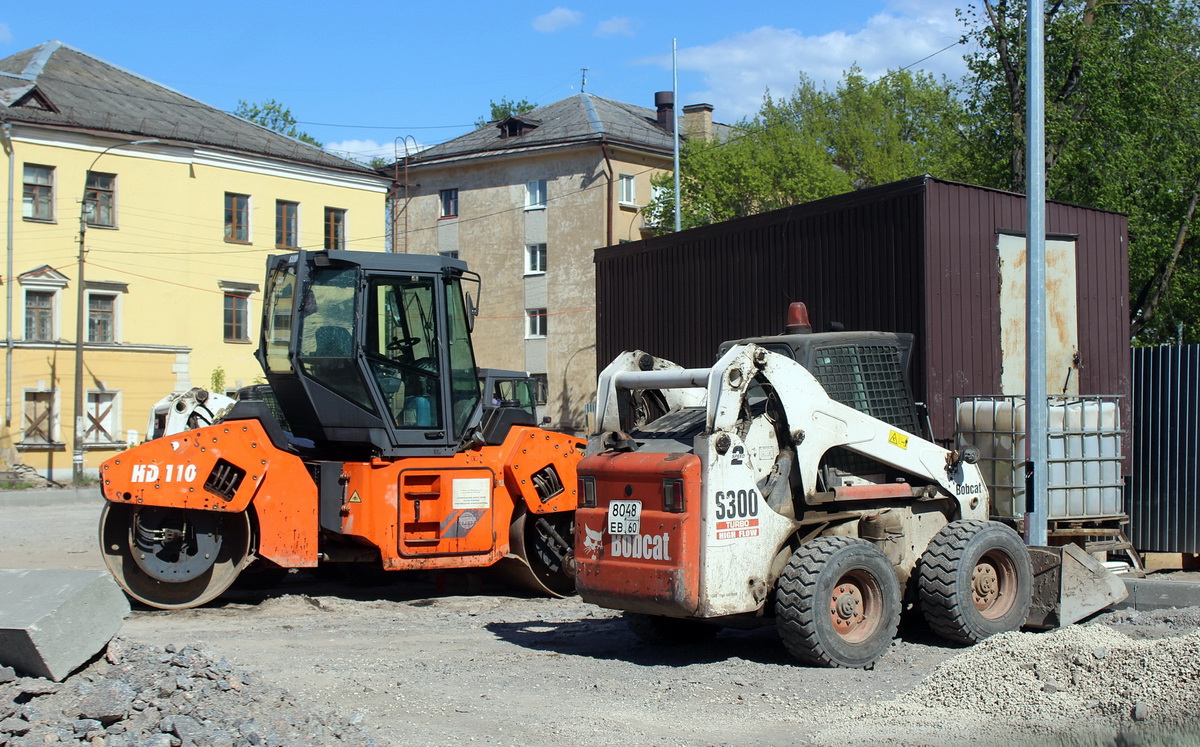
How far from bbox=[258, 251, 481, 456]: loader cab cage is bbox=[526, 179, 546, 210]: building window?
32056 millimetres

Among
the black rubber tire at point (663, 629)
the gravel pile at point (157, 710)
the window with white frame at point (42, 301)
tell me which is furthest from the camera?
the window with white frame at point (42, 301)

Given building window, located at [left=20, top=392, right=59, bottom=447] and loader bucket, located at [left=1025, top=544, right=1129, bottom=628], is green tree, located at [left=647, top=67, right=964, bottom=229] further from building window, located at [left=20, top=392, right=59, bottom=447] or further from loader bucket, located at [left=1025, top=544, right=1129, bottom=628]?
loader bucket, located at [left=1025, top=544, right=1129, bottom=628]

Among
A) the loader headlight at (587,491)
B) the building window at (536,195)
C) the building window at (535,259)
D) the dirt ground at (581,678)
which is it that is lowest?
the dirt ground at (581,678)

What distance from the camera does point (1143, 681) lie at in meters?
6.27

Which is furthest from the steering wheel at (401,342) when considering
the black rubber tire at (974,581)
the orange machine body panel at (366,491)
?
the black rubber tire at (974,581)

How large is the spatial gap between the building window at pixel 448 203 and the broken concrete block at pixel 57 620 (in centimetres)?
3954

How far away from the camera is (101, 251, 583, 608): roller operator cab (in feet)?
33.0

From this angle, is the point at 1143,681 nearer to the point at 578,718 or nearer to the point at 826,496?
the point at 826,496

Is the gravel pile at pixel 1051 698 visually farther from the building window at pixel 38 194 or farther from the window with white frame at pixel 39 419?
the building window at pixel 38 194

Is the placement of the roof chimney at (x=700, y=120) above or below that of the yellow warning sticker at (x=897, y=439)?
above

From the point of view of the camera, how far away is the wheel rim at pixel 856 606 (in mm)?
7711

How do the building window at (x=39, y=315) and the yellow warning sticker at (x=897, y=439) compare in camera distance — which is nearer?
the yellow warning sticker at (x=897, y=439)

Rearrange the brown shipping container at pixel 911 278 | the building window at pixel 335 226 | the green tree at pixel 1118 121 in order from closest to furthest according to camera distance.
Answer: the brown shipping container at pixel 911 278 < the green tree at pixel 1118 121 < the building window at pixel 335 226

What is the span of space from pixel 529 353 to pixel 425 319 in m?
31.9
